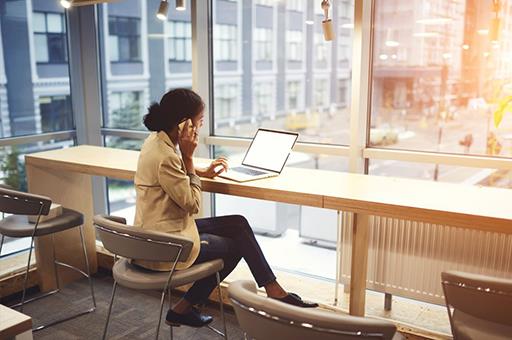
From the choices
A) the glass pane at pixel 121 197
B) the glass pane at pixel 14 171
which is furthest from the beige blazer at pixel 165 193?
the glass pane at pixel 121 197

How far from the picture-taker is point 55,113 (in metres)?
4.07

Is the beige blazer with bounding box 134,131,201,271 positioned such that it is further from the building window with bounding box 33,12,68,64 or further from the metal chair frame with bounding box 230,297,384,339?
the building window with bounding box 33,12,68,64

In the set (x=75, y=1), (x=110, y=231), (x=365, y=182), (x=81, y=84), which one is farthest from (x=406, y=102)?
(x=81, y=84)

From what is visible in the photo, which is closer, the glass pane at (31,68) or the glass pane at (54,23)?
the glass pane at (31,68)

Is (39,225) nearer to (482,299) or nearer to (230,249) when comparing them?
(230,249)

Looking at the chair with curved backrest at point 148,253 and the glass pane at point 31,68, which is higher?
the glass pane at point 31,68

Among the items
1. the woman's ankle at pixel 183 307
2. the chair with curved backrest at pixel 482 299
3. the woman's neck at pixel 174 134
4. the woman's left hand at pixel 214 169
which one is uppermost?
the woman's neck at pixel 174 134

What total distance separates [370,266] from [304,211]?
927 millimetres

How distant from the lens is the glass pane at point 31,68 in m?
3.68

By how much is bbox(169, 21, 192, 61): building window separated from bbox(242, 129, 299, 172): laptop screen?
1348 mm

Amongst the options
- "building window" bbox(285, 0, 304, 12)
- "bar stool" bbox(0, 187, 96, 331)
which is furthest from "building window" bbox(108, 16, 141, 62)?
"bar stool" bbox(0, 187, 96, 331)

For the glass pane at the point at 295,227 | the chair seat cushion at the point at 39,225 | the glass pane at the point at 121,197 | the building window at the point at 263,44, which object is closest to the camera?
the chair seat cushion at the point at 39,225

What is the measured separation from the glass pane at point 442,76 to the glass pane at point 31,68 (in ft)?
8.45

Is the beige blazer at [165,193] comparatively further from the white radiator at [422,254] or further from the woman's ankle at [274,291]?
the white radiator at [422,254]
